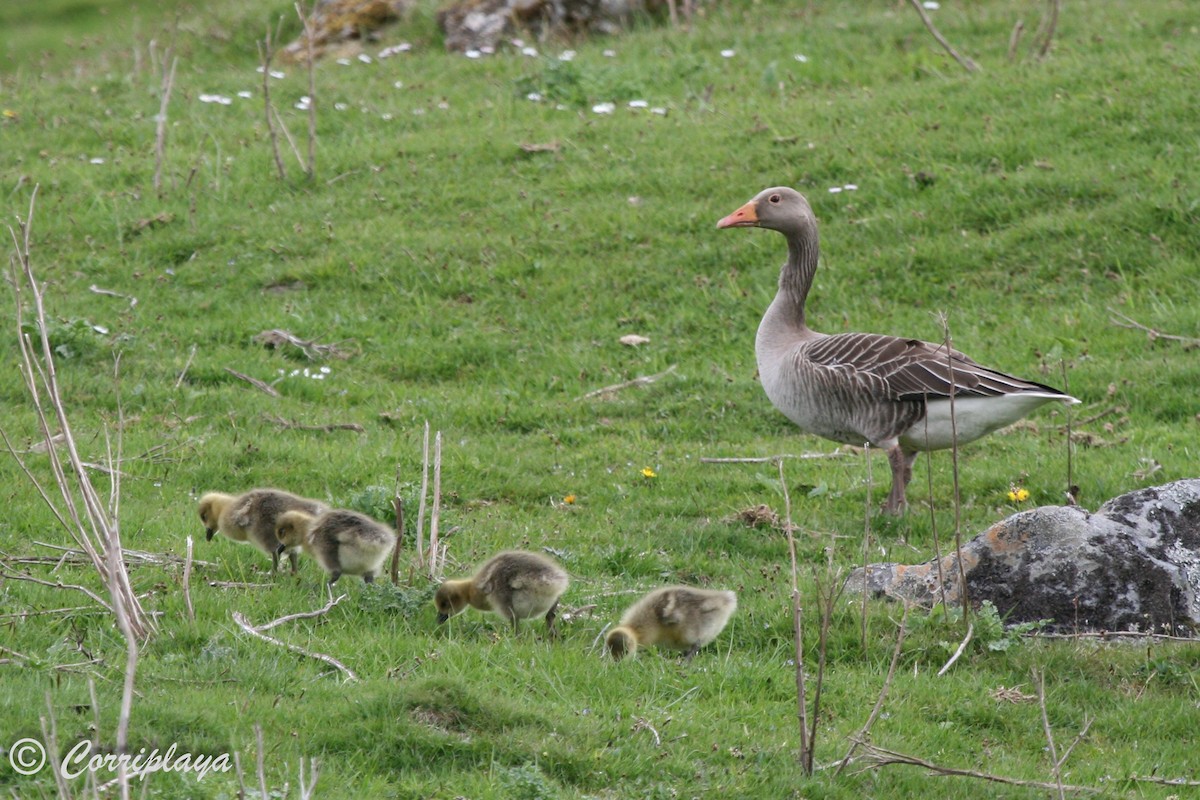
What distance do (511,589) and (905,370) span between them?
158 inches

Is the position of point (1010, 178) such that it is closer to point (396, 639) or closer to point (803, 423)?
point (803, 423)

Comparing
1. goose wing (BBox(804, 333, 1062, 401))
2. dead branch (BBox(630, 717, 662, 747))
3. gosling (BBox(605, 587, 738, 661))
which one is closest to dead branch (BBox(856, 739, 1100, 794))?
dead branch (BBox(630, 717, 662, 747))

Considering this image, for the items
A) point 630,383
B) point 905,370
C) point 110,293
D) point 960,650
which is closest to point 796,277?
point 905,370

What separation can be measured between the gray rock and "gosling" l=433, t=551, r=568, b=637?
5.64 feet

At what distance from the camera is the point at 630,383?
12.2m

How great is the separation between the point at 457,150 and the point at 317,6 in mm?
7756

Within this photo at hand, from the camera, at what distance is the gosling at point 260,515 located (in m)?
7.25

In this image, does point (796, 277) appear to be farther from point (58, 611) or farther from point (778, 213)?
point (58, 611)

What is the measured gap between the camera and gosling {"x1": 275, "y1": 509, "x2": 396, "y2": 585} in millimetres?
6777

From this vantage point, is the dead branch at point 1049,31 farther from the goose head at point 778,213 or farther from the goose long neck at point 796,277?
the goose long neck at point 796,277

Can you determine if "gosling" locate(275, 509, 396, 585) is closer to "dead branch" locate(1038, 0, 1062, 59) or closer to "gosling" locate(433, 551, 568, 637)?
"gosling" locate(433, 551, 568, 637)

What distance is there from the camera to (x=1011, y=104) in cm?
1580

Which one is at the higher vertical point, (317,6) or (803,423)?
(317,6)

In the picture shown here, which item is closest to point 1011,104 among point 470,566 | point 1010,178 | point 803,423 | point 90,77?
point 1010,178
